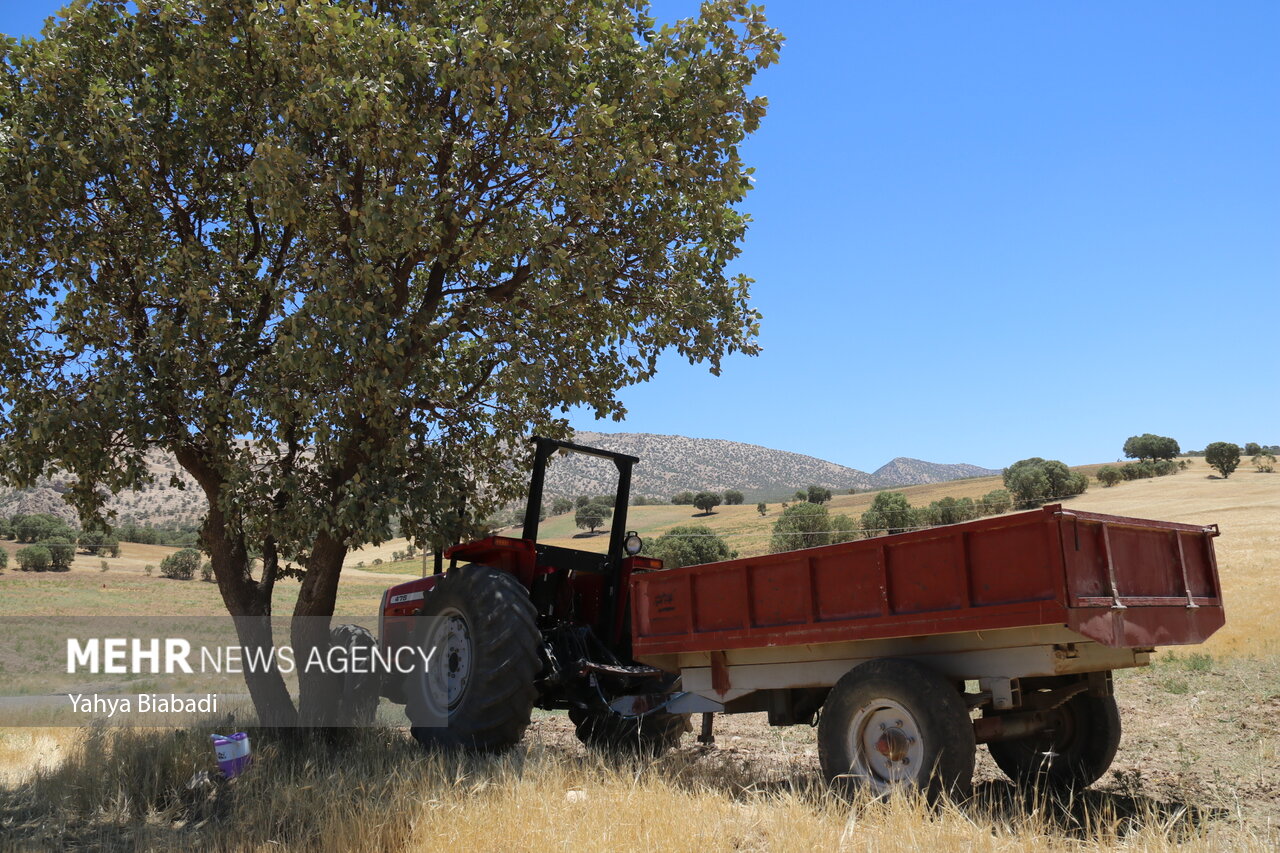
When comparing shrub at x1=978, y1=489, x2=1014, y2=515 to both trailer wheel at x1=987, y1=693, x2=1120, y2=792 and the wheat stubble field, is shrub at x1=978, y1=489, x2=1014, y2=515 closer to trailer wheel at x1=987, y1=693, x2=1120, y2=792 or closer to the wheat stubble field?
the wheat stubble field

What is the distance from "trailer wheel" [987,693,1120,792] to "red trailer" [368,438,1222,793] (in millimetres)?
Result: 16

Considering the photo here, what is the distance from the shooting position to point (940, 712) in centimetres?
574

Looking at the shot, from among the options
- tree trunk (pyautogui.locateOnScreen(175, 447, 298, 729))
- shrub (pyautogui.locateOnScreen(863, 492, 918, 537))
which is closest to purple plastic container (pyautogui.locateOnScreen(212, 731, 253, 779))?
tree trunk (pyautogui.locateOnScreen(175, 447, 298, 729))

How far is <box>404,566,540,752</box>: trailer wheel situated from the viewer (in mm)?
7613

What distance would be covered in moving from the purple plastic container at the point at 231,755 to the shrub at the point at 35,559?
4811 centimetres

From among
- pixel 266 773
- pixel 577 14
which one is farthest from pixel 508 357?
pixel 266 773

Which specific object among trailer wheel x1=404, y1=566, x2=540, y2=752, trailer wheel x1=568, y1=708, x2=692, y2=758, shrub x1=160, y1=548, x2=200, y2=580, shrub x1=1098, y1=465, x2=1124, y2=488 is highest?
shrub x1=1098, y1=465, x2=1124, y2=488

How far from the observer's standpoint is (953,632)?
19.1 feet

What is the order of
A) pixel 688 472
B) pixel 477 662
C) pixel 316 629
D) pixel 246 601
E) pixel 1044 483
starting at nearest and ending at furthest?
pixel 477 662 < pixel 316 629 < pixel 246 601 < pixel 1044 483 < pixel 688 472

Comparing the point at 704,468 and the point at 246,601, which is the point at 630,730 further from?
the point at 704,468

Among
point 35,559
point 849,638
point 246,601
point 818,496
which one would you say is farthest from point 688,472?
point 849,638

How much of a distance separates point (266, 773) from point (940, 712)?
5478mm

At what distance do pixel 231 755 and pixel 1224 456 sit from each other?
7356 cm

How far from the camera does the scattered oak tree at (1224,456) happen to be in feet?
213
